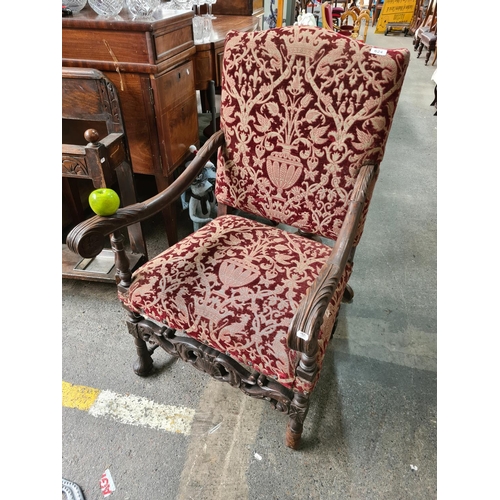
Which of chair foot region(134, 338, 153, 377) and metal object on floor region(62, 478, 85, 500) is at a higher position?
chair foot region(134, 338, 153, 377)

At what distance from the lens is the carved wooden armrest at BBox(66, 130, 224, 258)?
0.90 metres

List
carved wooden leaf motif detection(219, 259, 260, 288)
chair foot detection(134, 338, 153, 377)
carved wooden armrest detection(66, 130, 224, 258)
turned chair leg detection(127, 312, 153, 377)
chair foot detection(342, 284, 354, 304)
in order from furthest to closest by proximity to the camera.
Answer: chair foot detection(342, 284, 354, 304), chair foot detection(134, 338, 153, 377), turned chair leg detection(127, 312, 153, 377), carved wooden leaf motif detection(219, 259, 260, 288), carved wooden armrest detection(66, 130, 224, 258)

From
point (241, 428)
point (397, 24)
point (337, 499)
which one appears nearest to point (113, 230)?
point (241, 428)

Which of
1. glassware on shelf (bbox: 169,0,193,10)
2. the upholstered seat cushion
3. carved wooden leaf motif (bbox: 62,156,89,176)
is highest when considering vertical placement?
glassware on shelf (bbox: 169,0,193,10)

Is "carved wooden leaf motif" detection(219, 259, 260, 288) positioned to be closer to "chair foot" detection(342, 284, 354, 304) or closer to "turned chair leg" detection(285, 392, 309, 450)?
"turned chair leg" detection(285, 392, 309, 450)

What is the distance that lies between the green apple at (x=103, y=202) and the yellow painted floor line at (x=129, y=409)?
2.45 ft

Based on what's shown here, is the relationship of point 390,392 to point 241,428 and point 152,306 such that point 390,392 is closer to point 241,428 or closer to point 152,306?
point 241,428

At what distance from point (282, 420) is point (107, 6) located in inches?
65.0

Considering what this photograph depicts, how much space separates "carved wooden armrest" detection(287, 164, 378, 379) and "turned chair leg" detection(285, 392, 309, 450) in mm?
127

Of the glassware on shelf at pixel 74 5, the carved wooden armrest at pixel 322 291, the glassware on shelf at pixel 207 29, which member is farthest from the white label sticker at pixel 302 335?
the glassware on shelf at pixel 207 29

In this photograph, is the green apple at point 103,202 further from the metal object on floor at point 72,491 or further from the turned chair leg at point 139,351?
the metal object on floor at point 72,491

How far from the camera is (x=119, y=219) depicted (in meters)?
→ 0.99

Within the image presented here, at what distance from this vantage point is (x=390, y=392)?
1.37 m

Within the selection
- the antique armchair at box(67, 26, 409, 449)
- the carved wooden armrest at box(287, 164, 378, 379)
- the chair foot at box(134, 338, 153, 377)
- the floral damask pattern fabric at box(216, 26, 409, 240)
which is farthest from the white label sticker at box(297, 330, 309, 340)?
the chair foot at box(134, 338, 153, 377)
